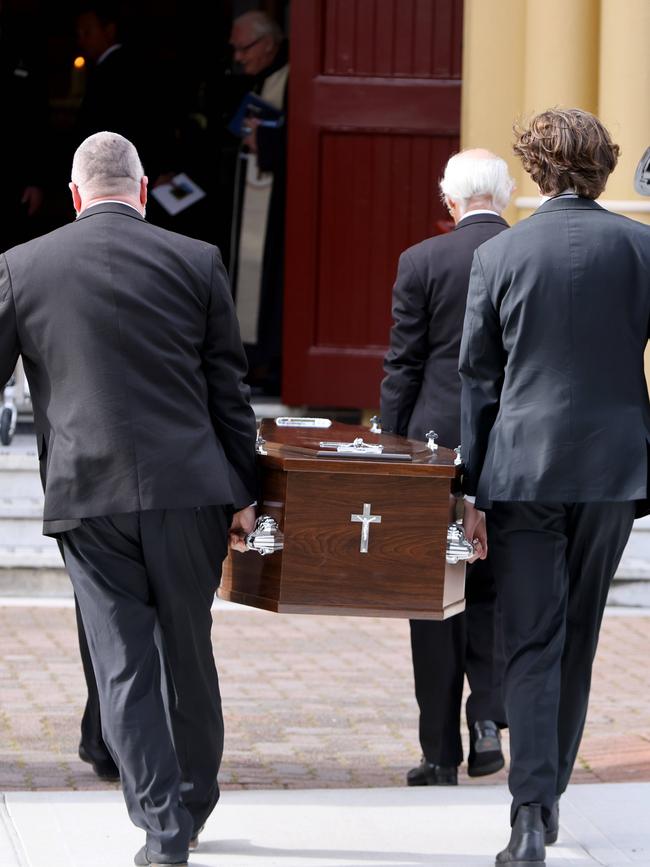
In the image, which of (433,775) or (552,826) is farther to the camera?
(433,775)

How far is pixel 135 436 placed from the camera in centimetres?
383

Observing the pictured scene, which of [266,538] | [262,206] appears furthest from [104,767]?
[262,206]

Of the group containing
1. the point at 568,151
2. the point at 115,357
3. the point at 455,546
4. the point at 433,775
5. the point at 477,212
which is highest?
the point at 568,151

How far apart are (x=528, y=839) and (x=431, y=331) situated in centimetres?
167

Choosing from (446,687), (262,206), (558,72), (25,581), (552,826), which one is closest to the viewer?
(552,826)

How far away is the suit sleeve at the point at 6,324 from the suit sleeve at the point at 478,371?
1114 mm

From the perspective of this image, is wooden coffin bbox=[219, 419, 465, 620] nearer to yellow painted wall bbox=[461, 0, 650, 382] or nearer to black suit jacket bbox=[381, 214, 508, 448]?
black suit jacket bbox=[381, 214, 508, 448]

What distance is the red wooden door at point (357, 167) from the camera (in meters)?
8.55

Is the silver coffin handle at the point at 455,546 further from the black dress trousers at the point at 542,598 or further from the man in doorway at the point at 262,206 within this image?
the man in doorway at the point at 262,206

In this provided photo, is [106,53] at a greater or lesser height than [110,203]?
greater

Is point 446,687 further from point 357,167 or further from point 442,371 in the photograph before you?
point 357,167

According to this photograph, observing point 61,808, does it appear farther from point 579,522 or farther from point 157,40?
point 157,40

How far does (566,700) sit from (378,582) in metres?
0.59

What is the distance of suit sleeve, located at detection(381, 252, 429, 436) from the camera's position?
4.96 meters
